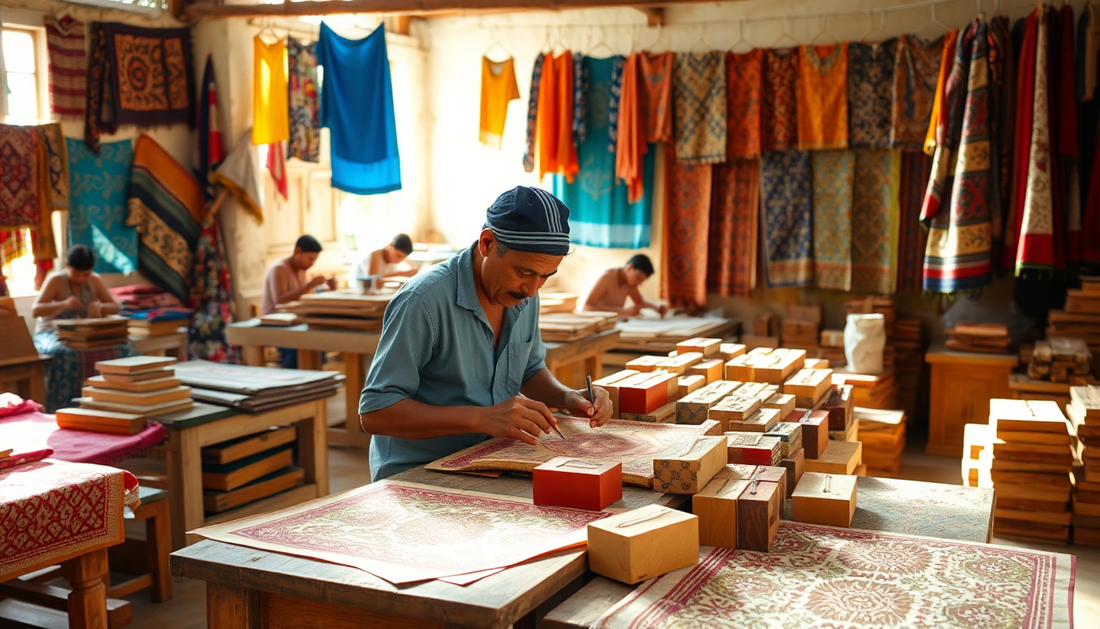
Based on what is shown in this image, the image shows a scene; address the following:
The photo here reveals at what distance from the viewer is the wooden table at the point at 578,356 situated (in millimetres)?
5570

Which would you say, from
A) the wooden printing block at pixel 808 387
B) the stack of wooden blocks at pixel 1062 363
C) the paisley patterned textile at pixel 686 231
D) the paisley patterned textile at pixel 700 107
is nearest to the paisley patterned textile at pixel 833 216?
the paisley patterned textile at pixel 700 107

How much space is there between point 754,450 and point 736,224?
21.7 ft

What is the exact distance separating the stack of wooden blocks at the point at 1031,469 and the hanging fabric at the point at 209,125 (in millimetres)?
6674

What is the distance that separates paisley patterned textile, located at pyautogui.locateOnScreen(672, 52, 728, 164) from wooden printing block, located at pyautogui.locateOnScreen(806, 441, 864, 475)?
18.9 feet

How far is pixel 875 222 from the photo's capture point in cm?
833

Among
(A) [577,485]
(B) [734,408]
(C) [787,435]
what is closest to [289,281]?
(B) [734,408]

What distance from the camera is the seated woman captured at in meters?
6.85

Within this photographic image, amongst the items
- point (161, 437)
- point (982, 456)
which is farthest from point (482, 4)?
point (982, 456)

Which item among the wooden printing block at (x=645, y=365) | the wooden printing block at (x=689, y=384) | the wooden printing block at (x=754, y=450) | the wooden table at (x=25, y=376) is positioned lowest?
the wooden table at (x=25, y=376)

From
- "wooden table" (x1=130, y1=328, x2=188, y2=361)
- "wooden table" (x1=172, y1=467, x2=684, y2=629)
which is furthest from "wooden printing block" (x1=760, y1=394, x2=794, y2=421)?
"wooden table" (x1=130, y1=328, x2=188, y2=361)

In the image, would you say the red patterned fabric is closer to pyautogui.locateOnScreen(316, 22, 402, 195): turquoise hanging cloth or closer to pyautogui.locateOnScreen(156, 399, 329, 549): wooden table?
pyautogui.locateOnScreen(156, 399, 329, 549): wooden table

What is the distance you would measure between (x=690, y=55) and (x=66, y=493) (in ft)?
22.8

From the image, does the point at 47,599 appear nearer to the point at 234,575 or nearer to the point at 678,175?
the point at 234,575

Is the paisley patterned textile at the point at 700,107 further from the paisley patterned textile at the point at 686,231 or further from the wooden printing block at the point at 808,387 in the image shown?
the wooden printing block at the point at 808,387
